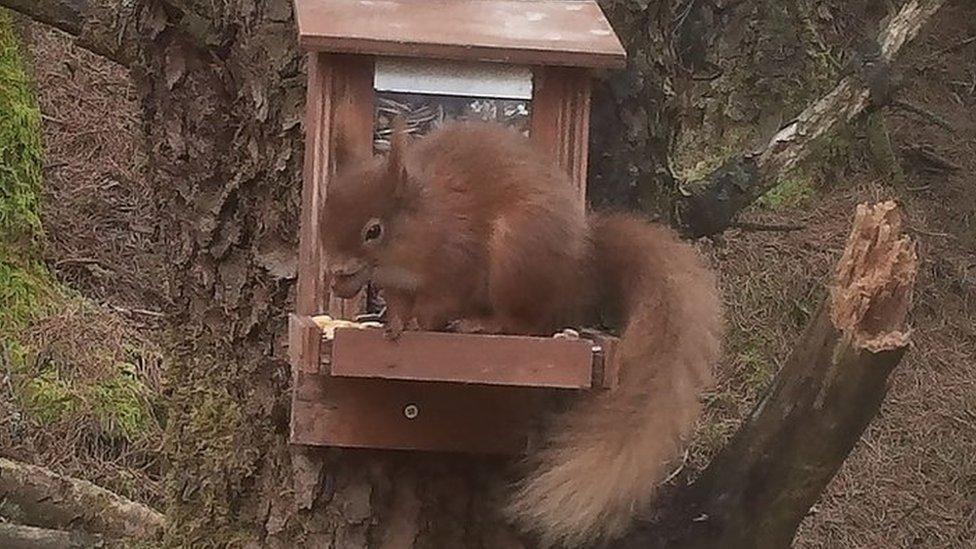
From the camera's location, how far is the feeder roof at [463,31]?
5.27 feet

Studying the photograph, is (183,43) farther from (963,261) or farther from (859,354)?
(963,261)

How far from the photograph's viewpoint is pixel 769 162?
2.33 m

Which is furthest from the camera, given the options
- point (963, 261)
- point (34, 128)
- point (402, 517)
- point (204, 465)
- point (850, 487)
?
point (963, 261)

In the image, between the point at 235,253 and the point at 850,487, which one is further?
the point at 850,487

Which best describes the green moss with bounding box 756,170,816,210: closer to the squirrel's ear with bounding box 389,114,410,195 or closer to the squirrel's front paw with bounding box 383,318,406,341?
the squirrel's ear with bounding box 389,114,410,195

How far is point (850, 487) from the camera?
505cm

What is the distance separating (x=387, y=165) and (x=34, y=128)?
344cm

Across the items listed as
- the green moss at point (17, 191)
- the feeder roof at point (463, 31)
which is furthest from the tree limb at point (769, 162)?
the green moss at point (17, 191)

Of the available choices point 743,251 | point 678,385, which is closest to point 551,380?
point 678,385

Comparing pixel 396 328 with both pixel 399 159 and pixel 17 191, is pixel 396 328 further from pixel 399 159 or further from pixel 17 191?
pixel 17 191

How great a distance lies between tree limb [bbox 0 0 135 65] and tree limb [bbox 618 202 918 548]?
2.98 ft

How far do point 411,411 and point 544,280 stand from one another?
0.23m

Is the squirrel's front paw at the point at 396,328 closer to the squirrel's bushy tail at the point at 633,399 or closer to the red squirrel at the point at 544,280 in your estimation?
the red squirrel at the point at 544,280

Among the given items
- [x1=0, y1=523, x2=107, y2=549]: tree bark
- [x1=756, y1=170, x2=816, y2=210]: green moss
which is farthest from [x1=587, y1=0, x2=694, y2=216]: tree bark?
[x1=756, y1=170, x2=816, y2=210]: green moss
